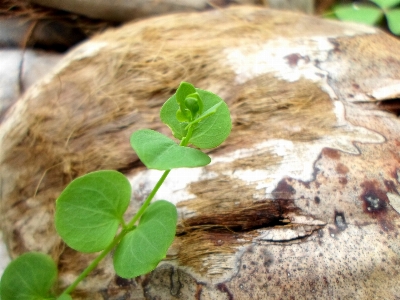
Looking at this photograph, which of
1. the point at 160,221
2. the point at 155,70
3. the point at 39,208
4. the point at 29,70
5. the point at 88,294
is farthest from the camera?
the point at 29,70

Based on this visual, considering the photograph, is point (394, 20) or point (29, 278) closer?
point (29, 278)

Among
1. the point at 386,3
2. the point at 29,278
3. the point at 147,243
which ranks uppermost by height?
the point at 386,3

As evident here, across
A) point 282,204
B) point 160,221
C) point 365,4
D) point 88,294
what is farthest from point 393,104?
point 365,4

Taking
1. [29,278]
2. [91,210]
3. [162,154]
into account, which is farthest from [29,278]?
[162,154]

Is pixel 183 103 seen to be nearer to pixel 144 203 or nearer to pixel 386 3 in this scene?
pixel 144 203

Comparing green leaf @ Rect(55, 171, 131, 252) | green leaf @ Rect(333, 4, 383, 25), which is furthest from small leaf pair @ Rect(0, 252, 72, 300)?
green leaf @ Rect(333, 4, 383, 25)

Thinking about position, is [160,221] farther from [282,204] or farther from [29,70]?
[29,70]

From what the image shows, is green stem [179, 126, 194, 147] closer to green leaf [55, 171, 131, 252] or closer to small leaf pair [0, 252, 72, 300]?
green leaf [55, 171, 131, 252]
